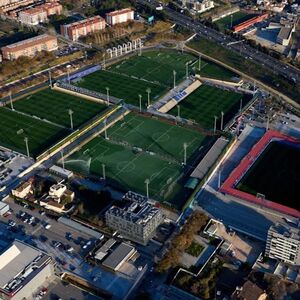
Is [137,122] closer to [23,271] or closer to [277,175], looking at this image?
[277,175]

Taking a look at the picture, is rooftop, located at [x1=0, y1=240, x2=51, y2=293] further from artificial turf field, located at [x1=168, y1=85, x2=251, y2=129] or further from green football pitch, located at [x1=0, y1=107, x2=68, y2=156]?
artificial turf field, located at [x1=168, y1=85, x2=251, y2=129]

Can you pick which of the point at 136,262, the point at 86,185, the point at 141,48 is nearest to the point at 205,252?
the point at 136,262

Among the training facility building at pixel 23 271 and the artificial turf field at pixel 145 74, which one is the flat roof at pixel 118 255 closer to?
the training facility building at pixel 23 271

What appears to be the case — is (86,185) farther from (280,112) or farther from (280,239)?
(280,112)

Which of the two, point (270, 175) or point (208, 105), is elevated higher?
point (208, 105)

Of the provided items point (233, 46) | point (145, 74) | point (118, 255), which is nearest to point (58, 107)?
point (145, 74)

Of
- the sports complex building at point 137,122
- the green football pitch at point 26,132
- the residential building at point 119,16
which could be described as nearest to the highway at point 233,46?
the sports complex building at point 137,122
